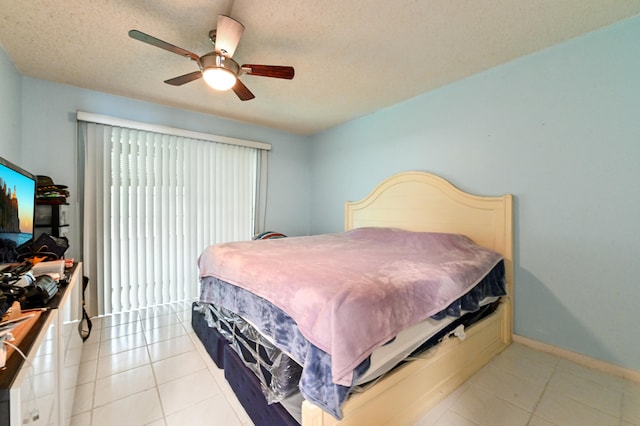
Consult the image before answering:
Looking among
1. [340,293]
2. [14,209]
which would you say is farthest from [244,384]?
[14,209]

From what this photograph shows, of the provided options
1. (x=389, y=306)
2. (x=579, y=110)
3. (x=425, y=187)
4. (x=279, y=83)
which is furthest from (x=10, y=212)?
(x=579, y=110)

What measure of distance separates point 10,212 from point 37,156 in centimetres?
177

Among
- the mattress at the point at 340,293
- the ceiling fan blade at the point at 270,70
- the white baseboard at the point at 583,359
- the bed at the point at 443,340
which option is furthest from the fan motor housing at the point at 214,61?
the white baseboard at the point at 583,359

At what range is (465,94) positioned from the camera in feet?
8.10

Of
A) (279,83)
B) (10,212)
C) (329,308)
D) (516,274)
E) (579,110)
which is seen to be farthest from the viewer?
(279,83)

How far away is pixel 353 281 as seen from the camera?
1.21 m

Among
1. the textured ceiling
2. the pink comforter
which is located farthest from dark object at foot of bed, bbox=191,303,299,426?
the textured ceiling

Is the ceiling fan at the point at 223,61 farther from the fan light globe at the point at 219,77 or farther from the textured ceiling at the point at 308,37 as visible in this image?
the textured ceiling at the point at 308,37

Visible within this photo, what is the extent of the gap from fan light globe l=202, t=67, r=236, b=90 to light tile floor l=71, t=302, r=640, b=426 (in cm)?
203

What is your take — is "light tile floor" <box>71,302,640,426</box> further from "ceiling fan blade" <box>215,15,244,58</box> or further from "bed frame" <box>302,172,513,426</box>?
"ceiling fan blade" <box>215,15,244,58</box>

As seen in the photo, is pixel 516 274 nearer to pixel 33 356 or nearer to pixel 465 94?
pixel 465 94

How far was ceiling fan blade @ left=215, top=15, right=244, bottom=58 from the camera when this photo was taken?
1.46 metres

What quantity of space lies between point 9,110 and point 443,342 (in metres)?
3.73

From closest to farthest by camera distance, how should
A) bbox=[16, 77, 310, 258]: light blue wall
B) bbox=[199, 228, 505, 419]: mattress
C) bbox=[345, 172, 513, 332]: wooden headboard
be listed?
bbox=[199, 228, 505, 419]: mattress < bbox=[345, 172, 513, 332]: wooden headboard < bbox=[16, 77, 310, 258]: light blue wall
